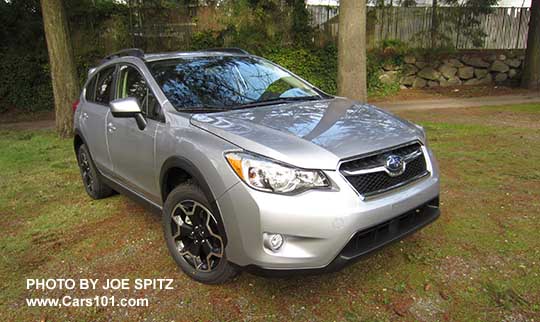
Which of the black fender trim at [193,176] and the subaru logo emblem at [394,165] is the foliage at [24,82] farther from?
the subaru logo emblem at [394,165]

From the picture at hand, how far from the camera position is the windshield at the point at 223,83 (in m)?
3.41

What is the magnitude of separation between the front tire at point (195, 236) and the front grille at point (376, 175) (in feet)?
2.96

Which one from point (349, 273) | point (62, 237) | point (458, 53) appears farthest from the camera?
point (458, 53)

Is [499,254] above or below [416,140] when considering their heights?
below

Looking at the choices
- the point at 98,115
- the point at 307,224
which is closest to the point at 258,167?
the point at 307,224

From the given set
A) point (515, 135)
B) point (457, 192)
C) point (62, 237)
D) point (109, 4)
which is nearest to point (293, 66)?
point (109, 4)

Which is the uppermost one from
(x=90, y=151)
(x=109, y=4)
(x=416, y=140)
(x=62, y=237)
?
(x=109, y=4)

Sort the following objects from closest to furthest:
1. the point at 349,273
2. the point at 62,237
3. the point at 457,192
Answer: the point at 349,273, the point at 62,237, the point at 457,192

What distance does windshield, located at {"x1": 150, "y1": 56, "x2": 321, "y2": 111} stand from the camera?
3.41m

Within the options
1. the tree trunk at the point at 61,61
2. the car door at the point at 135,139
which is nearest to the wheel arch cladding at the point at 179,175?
the car door at the point at 135,139

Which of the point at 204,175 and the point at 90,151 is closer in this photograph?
the point at 204,175

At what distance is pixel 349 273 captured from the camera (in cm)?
309

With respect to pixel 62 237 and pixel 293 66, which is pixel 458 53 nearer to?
pixel 293 66

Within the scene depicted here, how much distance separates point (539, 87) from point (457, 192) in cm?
1189
